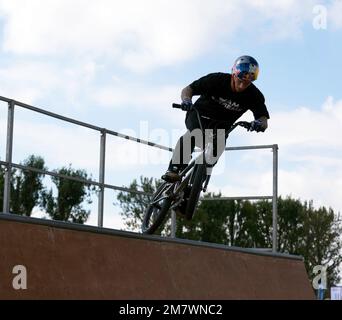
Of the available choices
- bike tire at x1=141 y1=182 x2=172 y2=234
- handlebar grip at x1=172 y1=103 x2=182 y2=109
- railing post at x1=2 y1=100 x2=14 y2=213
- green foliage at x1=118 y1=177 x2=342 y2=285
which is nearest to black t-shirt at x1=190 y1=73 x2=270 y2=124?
handlebar grip at x1=172 y1=103 x2=182 y2=109

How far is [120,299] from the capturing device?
682 cm

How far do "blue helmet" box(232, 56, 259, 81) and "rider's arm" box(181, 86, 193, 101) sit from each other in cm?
57

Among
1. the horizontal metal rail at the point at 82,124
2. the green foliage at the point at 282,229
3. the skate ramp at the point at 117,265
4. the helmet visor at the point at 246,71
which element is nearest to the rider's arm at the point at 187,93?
the helmet visor at the point at 246,71

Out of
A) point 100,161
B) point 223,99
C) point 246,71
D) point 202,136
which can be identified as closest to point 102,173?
point 100,161

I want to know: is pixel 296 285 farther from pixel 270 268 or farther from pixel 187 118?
pixel 187 118

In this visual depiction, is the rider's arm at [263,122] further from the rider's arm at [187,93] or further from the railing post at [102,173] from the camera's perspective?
the railing post at [102,173]

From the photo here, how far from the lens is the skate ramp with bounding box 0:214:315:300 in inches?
241

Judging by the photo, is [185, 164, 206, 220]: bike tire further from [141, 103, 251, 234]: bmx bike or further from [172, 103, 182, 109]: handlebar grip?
[172, 103, 182, 109]: handlebar grip

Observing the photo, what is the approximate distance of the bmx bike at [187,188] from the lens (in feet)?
28.3

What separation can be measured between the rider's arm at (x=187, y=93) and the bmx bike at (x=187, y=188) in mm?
119

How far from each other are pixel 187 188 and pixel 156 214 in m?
0.90

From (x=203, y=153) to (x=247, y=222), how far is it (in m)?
47.3
